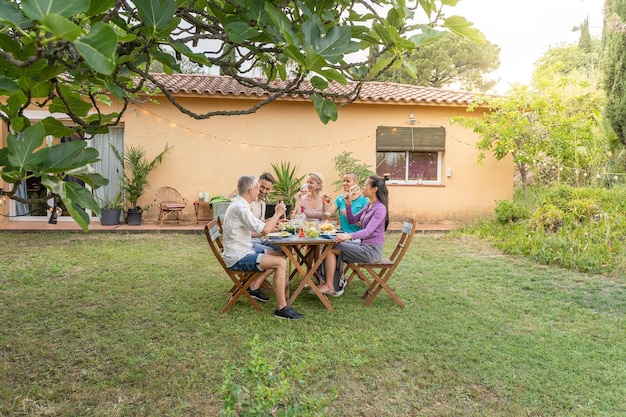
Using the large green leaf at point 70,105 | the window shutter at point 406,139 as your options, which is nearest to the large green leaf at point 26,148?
the large green leaf at point 70,105

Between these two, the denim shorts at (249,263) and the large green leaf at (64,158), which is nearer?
the large green leaf at (64,158)

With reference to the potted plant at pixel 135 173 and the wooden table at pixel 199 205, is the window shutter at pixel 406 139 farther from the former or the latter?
the potted plant at pixel 135 173

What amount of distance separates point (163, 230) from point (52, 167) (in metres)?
9.17

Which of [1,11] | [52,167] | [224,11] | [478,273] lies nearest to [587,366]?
[478,273]

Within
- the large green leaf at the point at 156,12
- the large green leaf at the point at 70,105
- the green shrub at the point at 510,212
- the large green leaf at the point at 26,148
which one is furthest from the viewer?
the green shrub at the point at 510,212

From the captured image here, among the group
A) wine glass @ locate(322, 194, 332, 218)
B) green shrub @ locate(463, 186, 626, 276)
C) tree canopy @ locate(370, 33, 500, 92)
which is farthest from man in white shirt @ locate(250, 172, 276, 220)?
tree canopy @ locate(370, 33, 500, 92)

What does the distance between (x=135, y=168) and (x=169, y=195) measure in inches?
39.3

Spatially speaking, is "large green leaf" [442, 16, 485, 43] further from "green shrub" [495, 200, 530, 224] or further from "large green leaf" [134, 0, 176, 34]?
"green shrub" [495, 200, 530, 224]

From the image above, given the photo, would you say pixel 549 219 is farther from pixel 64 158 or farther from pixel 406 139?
pixel 64 158

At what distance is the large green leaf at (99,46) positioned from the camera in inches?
34.8

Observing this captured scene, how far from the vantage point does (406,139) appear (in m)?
11.3

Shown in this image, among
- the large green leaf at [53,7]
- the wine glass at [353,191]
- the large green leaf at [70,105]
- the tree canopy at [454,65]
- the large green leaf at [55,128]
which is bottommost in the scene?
the wine glass at [353,191]

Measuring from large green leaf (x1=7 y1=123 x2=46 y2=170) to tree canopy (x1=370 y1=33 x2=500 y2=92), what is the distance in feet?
76.5

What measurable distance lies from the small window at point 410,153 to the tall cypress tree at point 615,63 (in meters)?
3.51
